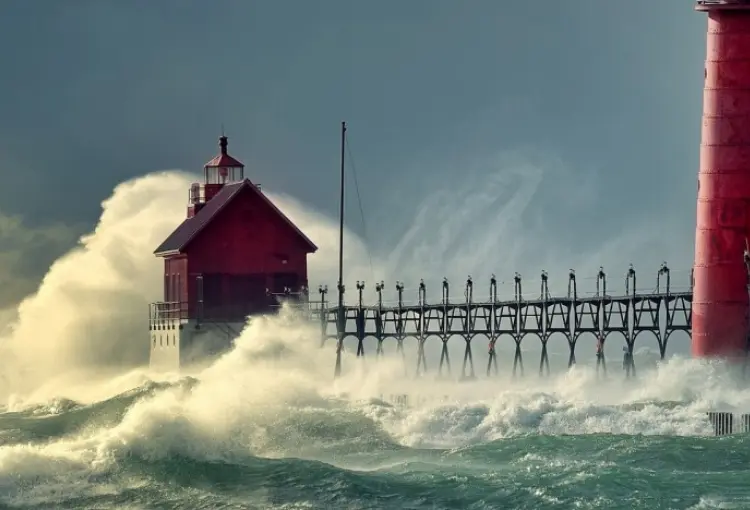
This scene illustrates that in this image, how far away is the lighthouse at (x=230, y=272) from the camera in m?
67.9

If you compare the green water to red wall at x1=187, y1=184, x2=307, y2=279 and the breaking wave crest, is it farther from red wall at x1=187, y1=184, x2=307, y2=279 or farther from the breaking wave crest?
red wall at x1=187, y1=184, x2=307, y2=279

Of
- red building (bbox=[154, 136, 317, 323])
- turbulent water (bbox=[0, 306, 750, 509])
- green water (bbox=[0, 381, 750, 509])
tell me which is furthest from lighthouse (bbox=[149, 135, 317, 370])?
green water (bbox=[0, 381, 750, 509])

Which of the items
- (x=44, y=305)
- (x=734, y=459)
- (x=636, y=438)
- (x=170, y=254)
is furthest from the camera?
(x=44, y=305)

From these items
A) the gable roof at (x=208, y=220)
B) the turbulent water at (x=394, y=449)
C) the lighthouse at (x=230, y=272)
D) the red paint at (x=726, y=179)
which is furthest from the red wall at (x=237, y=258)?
the red paint at (x=726, y=179)

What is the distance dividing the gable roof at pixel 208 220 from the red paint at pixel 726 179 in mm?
24124

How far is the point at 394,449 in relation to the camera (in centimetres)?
4344

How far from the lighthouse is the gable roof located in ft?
0.11

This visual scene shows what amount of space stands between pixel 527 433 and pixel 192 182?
36417 mm

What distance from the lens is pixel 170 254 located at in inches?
2793

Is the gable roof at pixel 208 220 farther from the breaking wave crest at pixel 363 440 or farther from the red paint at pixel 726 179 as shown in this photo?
the red paint at pixel 726 179

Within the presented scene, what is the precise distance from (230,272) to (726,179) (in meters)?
25.2

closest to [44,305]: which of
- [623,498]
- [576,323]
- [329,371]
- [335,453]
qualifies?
[329,371]

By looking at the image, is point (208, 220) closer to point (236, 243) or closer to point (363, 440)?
point (236, 243)

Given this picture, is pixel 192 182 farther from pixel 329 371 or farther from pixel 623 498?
pixel 623 498
